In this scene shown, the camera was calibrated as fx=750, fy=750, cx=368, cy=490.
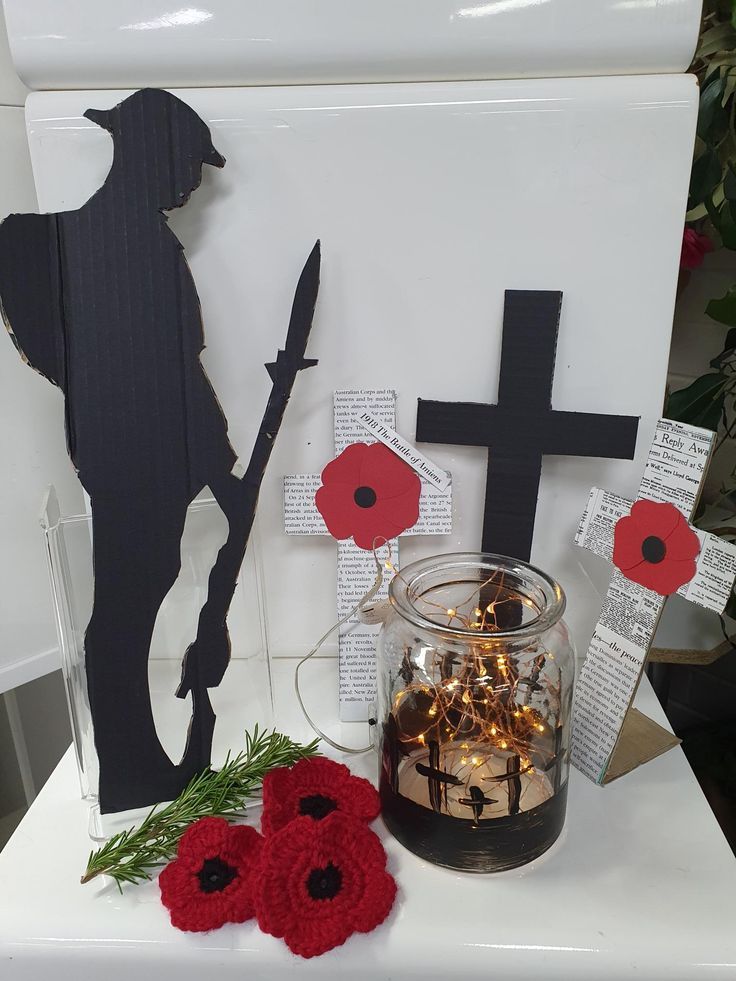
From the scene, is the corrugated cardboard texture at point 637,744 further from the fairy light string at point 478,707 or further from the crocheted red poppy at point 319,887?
the crocheted red poppy at point 319,887

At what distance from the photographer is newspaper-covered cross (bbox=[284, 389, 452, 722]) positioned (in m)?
0.69

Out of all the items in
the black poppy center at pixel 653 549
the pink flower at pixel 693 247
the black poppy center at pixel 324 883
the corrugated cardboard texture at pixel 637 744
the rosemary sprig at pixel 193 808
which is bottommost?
the corrugated cardboard texture at pixel 637 744

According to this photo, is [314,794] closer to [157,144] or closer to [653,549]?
[653,549]

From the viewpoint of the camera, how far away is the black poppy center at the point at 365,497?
0.59 metres

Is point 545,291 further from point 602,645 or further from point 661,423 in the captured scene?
point 602,645

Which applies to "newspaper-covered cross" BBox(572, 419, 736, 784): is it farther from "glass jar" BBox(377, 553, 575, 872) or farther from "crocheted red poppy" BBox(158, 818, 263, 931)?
"crocheted red poppy" BBox(158, 818, 263, 931)

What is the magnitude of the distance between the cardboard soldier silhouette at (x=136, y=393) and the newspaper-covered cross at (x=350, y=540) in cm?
10

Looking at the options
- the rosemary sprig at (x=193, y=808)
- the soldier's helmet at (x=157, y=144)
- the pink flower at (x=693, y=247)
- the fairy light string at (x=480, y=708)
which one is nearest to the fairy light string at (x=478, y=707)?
the fairy light string at (x=480, y=708)

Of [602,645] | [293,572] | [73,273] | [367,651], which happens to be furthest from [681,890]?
[73,273]

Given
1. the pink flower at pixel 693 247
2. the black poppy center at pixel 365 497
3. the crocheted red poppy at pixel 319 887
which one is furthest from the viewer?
the pink flower at pixel 693 247

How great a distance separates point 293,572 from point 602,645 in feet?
1.00

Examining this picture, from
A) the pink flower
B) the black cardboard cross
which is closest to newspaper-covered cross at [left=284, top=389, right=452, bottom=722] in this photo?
the black cardboard cross

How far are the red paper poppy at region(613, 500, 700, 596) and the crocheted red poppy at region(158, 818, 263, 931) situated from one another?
35 centimetres

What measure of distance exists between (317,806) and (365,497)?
0.78 feet
